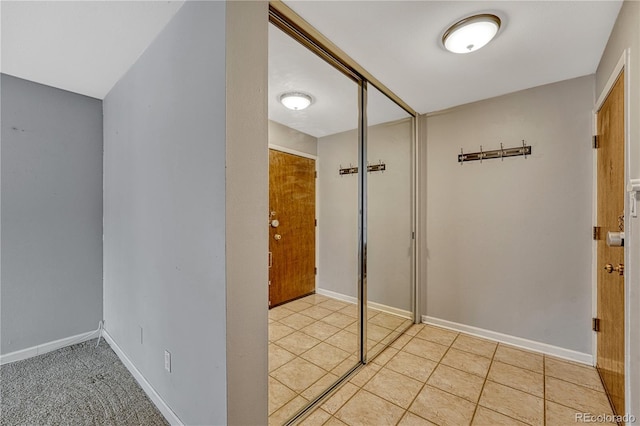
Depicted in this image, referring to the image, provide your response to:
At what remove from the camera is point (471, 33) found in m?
1.69

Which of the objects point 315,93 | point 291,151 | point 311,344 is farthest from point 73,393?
point 315,93

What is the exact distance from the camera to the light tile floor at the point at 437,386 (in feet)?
5.55

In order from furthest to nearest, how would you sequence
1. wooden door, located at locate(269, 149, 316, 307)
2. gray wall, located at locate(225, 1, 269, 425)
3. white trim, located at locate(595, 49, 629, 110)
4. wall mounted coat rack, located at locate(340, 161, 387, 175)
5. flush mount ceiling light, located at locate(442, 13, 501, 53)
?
wall mounted coat rack, located at locate(340, 161, 387, 175), wooden door, located at locate(269, 149, 316, 307), flush mount ceiling light, located at locate(442, 13, 501, 53), white trim, located at locate(595, 49, 629, 110), gray wall, located at locate(225, 1, 269, 425)

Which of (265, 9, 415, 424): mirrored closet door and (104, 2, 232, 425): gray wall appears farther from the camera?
(265, 9, 415, 424): mirrored closet door

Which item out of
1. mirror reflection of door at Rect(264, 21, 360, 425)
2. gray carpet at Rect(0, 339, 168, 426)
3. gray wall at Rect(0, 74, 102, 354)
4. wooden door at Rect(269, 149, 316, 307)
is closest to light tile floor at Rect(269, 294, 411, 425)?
mirror reflection of door at Rect(264, 21, 360, 425)

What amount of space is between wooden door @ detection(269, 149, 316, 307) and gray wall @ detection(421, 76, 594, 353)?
147cm

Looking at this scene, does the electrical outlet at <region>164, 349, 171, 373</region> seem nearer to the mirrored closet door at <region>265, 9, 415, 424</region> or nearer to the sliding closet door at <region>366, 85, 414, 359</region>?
the mirrored closet door at <region>265, 9, 415, 424</region>

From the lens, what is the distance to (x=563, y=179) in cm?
234

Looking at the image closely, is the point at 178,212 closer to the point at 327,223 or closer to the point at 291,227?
the point at 291,227

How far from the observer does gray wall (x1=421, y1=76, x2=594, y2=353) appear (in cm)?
229

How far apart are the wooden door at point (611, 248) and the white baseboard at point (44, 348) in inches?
164

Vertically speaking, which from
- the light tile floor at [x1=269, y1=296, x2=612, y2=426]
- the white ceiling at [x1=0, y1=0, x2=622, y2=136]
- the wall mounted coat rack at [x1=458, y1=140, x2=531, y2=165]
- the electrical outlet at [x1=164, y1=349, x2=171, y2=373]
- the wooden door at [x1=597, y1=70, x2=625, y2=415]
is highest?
the white ceiling at [x1=0, y1=0, x2=622, y2=136]

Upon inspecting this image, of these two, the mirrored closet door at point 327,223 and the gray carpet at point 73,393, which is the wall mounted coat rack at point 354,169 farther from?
the gray carpet at point 73,393

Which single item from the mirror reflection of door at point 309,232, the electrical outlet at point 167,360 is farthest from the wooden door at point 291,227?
the electrical outlet at point 167,360
